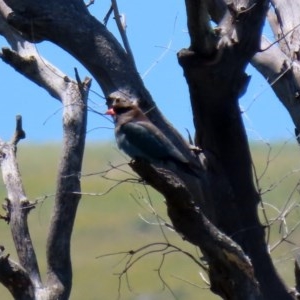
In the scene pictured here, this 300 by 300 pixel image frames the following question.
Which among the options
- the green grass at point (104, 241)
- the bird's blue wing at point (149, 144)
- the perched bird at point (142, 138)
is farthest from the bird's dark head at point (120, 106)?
the green grass at point (104, 241)

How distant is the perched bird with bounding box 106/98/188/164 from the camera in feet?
21.5

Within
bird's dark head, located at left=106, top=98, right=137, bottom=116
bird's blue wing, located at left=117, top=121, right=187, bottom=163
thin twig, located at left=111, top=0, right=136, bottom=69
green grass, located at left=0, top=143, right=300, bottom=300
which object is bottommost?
bird's blue wing, located at left=117, top=121, right=187, bottom=163

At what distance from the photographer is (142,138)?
6730mm

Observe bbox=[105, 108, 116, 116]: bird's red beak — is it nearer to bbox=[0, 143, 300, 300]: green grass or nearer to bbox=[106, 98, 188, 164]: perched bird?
bbox=[106, 98, 188, 164]: perched bird

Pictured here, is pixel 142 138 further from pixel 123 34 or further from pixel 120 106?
pixel 123 34

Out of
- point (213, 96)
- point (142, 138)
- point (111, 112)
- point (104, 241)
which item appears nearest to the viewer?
point (213, 96)

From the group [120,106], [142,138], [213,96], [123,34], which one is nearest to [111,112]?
[120,106]

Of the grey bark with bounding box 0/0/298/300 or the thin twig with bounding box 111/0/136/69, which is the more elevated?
the thin twig with bounding box 111/0/136/69

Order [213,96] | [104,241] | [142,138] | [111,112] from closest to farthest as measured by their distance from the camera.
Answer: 1. [213,96]
2. [111,112]
3. [142,138]
4. [104,241]

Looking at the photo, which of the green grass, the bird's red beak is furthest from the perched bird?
the green grass

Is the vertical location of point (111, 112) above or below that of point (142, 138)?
above

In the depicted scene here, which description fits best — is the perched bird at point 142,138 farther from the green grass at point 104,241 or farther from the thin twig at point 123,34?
the green grass at point 104,241

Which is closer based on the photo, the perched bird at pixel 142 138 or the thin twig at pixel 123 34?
the perched bird at pixel 142 138

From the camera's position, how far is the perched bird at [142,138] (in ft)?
21.5
